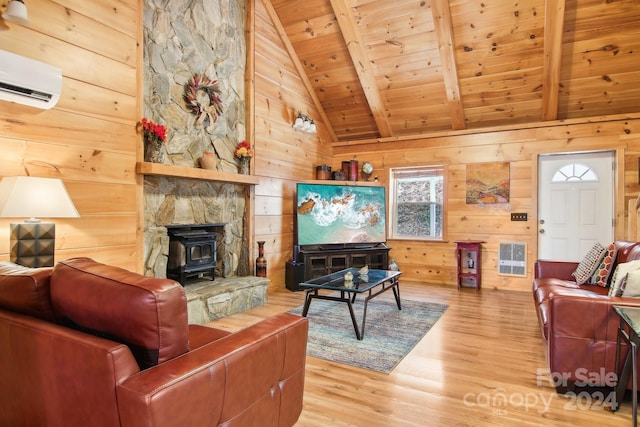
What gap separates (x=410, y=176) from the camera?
635 cm

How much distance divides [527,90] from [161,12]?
15.2 feet

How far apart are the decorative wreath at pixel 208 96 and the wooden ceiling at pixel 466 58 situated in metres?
1.72

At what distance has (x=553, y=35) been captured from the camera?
14.1 ft

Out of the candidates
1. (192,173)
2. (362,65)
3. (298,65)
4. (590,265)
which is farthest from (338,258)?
(590,265)

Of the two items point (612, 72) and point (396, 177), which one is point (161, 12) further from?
point (612, 72)

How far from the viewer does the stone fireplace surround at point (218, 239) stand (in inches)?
144

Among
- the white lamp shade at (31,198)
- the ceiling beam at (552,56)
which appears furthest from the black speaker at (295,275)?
the ceiling beam at (552,56)

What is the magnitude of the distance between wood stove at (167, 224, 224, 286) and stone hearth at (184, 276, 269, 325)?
179 millimetres

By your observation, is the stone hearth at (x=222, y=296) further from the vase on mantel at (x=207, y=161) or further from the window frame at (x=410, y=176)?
the window frame at (x=410, y=176)

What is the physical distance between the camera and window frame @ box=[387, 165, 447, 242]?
5.98 metres

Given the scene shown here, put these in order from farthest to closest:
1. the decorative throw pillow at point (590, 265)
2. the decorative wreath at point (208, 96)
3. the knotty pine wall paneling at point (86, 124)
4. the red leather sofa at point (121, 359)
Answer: the decorative wreath at point (208, 96)
the decorative throw pillow at point (590, 265)
the knotty pine wall paneling at point (86, 124)
the red leather sofa at point (121, 359)

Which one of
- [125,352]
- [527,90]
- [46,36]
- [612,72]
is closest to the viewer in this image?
[125,352]

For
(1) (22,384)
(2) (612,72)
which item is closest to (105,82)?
(1) (22,384)

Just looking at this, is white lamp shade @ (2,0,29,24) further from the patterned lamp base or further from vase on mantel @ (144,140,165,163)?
the patterned lamp base
